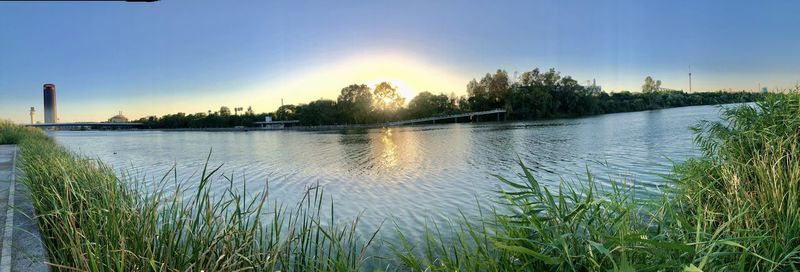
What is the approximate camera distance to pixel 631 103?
104 m

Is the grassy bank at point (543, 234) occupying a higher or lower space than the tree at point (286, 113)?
lower

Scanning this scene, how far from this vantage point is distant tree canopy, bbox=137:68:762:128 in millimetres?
92375

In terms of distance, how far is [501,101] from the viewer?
99.9 m

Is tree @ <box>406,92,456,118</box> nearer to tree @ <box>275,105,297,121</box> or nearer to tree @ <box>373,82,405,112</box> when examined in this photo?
tree @ <box>373,82,405,112</box>

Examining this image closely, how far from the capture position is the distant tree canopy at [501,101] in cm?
9238

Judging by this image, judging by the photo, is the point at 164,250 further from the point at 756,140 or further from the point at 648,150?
the point at 648,150

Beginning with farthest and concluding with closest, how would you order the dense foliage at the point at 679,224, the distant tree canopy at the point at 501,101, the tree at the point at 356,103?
the tree at the point at 356,103 < the distant tree canopy at the point at 501,101 < the dense foliage at the point at 679,224

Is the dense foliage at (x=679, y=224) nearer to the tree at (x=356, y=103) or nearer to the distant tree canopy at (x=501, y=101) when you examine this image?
the distant tree canopy at (x=501, y=101)

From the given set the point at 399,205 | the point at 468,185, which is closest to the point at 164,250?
the point at 399,205

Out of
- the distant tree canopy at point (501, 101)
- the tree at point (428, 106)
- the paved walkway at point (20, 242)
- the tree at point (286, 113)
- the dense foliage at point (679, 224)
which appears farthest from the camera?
the tree at point (286, 113)

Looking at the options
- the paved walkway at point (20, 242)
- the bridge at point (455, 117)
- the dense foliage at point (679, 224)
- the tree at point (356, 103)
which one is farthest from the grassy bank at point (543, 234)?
the tree at point (356, 103)

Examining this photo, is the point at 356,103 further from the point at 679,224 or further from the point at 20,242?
the point at 679,224

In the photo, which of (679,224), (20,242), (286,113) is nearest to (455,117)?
(286,113)

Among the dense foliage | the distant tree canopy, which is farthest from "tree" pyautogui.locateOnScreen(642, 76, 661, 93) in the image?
the dense foliage
